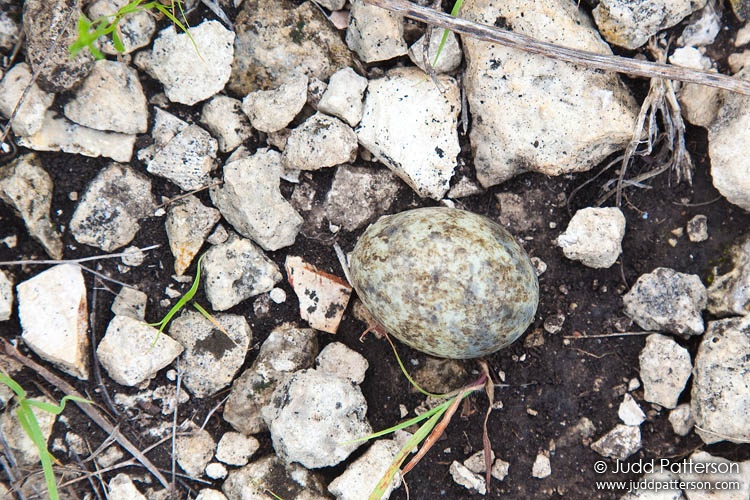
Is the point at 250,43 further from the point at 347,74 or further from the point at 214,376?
the point at 214,376

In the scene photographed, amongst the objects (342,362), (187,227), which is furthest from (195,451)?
(187,227)

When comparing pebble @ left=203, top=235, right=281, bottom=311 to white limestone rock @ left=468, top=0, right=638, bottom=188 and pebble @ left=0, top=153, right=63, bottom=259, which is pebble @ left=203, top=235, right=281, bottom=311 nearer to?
pebble @ left=0, top=153, right=63, bottom=259

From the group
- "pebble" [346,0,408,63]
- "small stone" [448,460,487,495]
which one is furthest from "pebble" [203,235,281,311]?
"small stone" [448,460,487,495]

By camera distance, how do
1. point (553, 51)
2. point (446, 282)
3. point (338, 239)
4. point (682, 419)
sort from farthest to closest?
point (338, 239) < point (682, 419) < point (553, 51) < point (446, 282)

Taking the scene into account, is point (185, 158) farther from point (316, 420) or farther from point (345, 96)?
point (316, 420)

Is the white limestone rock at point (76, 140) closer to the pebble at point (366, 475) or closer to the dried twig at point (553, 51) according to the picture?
the dried twig at point (553, 51)

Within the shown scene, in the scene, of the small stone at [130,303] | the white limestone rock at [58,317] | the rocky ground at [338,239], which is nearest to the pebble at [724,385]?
the rocky ground at [338,239]
